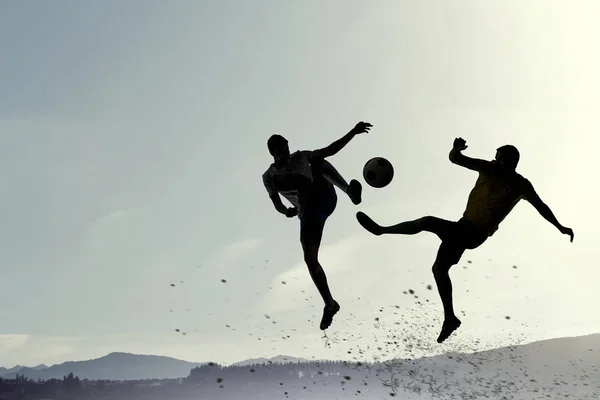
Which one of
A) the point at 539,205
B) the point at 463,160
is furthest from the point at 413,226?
the point at 539,205

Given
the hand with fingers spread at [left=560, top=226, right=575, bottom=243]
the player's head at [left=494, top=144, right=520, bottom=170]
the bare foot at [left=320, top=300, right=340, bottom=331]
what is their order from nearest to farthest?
the hand with fingers spread at [left=560, top=226, right=575, bottom=243] → the player's head at [left=494, top=144, right=520, bottom=170] → the bare foot at [left=320, top=300, right=340, bottom=331]

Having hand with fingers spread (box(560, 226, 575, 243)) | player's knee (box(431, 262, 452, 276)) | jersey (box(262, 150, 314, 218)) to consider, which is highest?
jersey (box(262, 150, 314, 218))

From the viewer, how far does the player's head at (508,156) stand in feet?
37.1

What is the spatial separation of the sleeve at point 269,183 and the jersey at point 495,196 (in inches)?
133

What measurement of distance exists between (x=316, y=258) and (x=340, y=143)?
2034mm

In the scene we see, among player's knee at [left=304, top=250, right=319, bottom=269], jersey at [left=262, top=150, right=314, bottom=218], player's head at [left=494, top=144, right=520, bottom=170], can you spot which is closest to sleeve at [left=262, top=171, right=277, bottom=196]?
jersey at [left=262, top=150, right=314, bottom=218]

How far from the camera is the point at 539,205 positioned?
1127 centimetres

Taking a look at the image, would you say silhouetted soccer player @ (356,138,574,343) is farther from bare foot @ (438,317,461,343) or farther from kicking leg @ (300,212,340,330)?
kicking leg @ (300,212,340,330)

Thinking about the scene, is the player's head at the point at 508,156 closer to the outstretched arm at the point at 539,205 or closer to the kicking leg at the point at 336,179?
the outstretched arm at the point at 539,205

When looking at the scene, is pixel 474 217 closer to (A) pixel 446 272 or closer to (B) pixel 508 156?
(A) pixel 446 272

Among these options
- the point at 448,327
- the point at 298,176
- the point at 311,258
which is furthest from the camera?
the point at 298,176

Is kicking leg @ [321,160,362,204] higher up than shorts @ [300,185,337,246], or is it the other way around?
kicking leg @ [321,160,362,204]

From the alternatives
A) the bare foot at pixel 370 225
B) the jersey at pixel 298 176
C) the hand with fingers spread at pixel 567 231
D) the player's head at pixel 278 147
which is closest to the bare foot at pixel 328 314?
the bare foot at pixel 370 225

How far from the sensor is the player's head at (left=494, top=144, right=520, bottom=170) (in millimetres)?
11320
